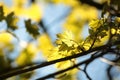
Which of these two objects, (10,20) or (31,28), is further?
(31,28)

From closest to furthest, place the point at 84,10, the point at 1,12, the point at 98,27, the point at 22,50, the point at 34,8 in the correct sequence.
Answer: the point at 98,27 < the point at 1,12 < the point at 22,50 < the point at 34,8 < the point at 84,10

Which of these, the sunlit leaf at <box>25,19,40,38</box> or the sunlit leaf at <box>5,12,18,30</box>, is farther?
the sunlit leaf at <box>25,19,40,38</box>

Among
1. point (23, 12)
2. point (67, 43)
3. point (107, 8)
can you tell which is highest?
point (107, 8)

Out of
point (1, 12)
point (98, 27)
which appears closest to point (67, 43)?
point (98, 27)

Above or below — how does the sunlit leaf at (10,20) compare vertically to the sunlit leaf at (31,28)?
above

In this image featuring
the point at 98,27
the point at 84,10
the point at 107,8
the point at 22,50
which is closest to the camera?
the point at 98,27

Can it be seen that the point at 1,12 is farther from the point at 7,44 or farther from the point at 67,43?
the point at 7,44

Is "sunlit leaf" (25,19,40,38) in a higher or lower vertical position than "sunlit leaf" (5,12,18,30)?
lower

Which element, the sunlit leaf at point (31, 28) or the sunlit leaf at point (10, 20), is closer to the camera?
the sunlit leaf at point (10, 20)

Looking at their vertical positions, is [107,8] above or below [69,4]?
above

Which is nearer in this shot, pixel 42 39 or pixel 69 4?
pixel 42 39
